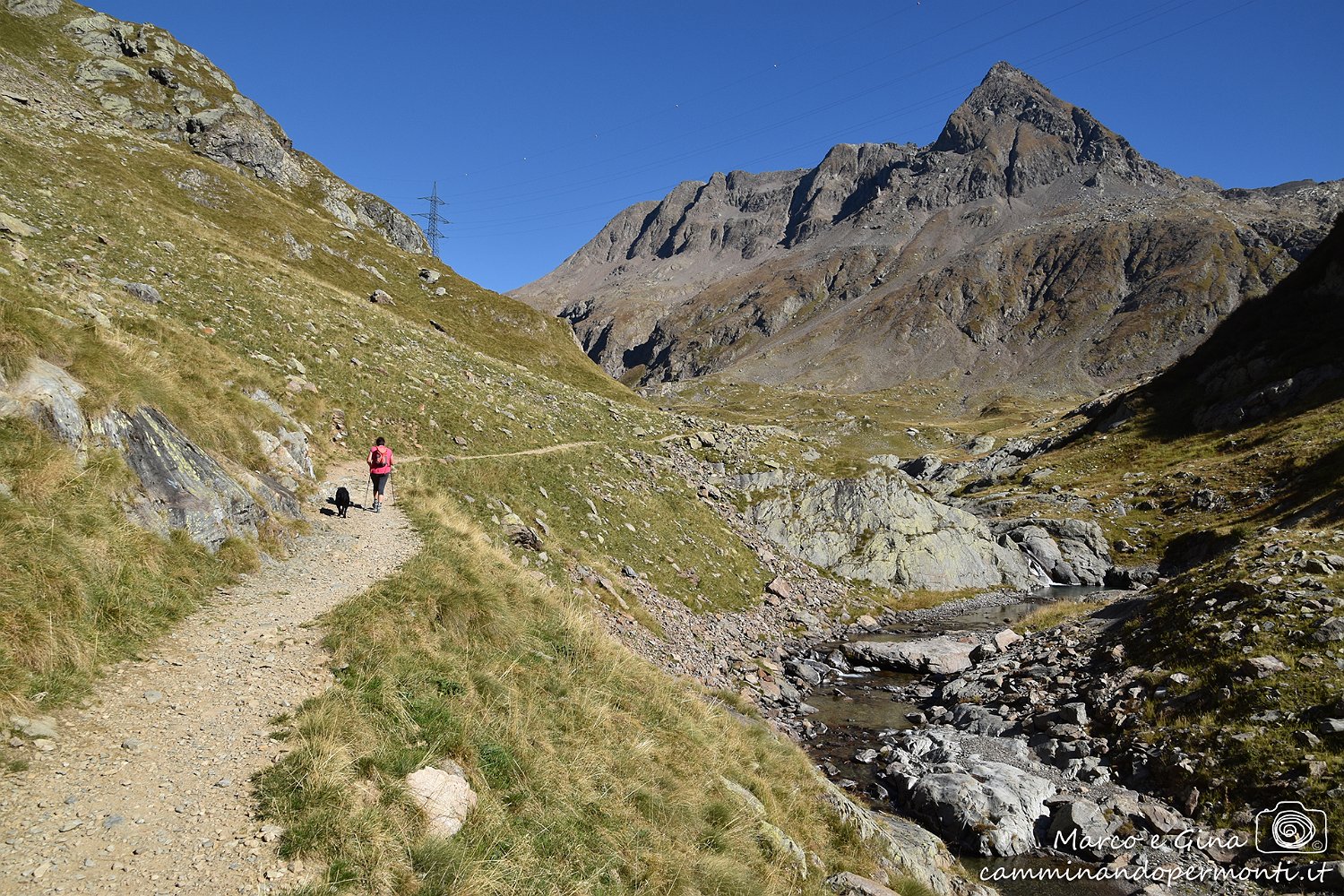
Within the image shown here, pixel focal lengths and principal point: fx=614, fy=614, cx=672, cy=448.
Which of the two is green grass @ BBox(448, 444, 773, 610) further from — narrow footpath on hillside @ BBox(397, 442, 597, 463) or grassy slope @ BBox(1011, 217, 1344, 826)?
grassy slope @ BBox(1011, 217, 1344, 826)

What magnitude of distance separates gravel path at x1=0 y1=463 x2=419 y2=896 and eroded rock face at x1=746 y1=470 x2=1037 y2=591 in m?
37.5

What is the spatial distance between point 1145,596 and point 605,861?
1442 inches

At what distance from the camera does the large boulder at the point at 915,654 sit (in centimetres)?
3172

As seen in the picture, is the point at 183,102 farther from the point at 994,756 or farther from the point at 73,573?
the point at 994,756

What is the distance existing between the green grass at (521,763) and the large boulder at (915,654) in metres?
18.6

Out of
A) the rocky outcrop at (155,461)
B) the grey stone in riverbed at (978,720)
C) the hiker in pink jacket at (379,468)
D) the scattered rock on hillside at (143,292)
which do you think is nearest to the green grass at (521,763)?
the rocky outcrop at (155,461)

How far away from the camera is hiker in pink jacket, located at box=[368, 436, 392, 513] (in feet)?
67.7

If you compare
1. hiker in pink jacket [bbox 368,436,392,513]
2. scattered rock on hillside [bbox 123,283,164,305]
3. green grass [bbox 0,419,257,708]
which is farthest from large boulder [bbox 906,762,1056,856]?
scattered rock on hillside [bbox 123,283,164,305]

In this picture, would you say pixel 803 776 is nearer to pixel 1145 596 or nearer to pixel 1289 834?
pixel 1289 834

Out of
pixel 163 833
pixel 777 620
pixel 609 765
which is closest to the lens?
pixel 163 833

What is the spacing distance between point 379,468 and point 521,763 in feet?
47.8

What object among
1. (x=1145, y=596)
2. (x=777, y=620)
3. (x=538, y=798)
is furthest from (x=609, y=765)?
(x=1145, y=596)

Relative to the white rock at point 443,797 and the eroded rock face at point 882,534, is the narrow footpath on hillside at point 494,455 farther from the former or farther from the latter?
the white rock at point 443,797

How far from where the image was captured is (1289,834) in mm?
15492
